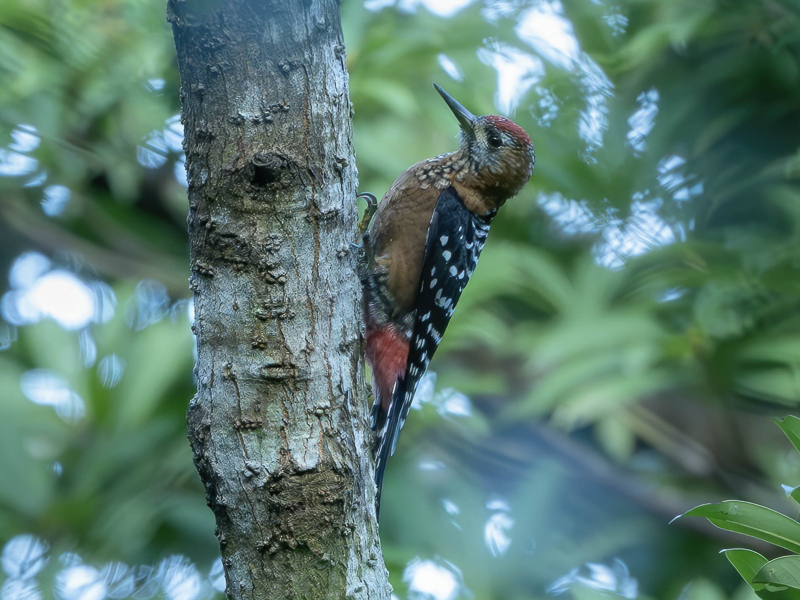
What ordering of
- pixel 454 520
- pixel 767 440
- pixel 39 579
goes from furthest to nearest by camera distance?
pixel 767 440 → pixel 454 520 → pixel 39 579

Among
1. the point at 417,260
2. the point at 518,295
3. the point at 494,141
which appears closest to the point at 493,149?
the point at 494,141

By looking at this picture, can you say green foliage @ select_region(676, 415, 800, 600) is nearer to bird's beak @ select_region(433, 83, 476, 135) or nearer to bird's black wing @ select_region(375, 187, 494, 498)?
bird's black wing @ select_region(375, 187, 494, 498)

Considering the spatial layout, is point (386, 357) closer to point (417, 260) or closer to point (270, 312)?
point (417, 260)

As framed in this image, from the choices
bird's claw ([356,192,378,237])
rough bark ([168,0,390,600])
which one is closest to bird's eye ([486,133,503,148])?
bird's claw ([356,192,378,237])

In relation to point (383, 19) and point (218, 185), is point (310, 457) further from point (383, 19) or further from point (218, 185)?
point (383, 19)

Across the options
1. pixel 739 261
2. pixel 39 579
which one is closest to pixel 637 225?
pixel 739 261

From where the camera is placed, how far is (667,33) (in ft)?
12.6

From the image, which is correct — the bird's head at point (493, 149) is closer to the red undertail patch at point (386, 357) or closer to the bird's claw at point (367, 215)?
the bird's claw at point (367, 215)

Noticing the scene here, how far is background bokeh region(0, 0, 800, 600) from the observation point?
3363mm

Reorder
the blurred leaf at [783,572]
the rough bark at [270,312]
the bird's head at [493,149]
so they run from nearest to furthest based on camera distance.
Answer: the blurred leaf at [783,572]
the rough bark at [270,312]
the bird's head at [493,149]

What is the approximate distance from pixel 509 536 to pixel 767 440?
168 cm

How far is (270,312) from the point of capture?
185 cm

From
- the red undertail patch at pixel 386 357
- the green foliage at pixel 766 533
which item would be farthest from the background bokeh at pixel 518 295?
the green foliage at pixel 766 533

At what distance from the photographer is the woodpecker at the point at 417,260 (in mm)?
3207
